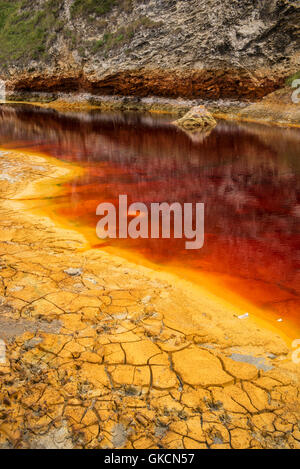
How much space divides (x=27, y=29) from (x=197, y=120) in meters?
22.6

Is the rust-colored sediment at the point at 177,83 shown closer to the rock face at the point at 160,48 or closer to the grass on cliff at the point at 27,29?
the rock face at the point at 160,48

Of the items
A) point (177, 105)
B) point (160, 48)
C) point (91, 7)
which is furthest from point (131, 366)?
point (91, 7)

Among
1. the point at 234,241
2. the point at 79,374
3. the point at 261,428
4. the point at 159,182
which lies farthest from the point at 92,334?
the point at 159,182

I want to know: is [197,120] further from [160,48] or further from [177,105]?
[160,48]

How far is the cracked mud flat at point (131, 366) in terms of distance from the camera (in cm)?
227

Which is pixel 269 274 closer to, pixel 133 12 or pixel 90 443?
pixel 90 443

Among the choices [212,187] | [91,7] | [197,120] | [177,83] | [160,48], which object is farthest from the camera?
[91,7]

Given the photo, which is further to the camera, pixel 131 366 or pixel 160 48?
pixel 160 48

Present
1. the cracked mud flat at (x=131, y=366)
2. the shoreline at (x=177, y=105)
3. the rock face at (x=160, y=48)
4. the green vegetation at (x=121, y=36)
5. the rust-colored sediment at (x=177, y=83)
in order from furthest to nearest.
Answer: the green vegetation at (x=121, y=36) → the rust-colored sediment at (x=177, y=83) → the rock face at (x=160, y=48) → the shoreline at (x=177, y=105) → the cracked mud flat at (x=131, y=366)

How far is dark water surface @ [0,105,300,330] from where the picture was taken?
4496mm

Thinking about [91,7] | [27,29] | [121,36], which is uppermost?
[27,29]

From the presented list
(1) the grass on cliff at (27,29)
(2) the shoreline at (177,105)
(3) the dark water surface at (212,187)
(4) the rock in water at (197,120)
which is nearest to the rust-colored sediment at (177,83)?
(2) the shoreline at (177,105)

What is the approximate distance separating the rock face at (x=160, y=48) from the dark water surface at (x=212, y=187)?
5.70m

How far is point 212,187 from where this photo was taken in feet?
25.4
